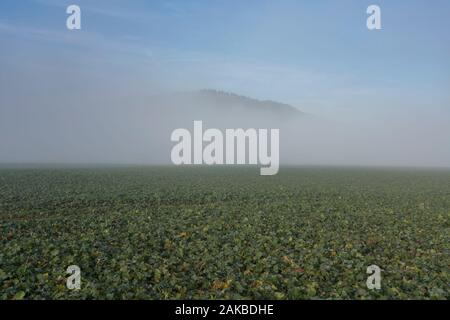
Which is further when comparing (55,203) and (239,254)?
(55,203)

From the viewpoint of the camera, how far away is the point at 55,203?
25.5m

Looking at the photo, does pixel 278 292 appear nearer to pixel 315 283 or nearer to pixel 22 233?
pixel 315 283

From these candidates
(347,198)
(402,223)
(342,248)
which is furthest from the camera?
(347,198)

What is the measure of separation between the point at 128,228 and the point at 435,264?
38.4ft

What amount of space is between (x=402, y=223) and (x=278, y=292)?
12348mm

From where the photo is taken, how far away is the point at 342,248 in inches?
532

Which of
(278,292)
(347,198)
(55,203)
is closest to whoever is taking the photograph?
(278,292)

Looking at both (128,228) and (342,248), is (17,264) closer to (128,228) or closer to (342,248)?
(128,228)
